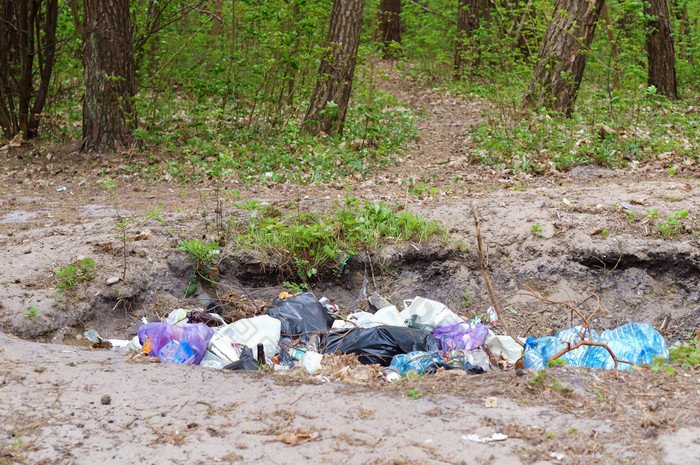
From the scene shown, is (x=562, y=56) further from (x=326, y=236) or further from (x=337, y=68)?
(x=326, y=236)

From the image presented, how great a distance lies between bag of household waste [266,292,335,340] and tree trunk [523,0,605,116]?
17.6 ft

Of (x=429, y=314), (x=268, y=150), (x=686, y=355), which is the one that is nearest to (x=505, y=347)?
(x=429, y=314)

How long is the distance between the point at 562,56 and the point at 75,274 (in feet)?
23.2

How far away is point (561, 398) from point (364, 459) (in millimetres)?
959

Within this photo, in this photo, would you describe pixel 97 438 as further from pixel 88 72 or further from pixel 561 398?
pixel 88 72

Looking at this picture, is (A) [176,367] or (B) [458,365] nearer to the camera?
(A) [176,367]

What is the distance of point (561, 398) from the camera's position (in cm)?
245

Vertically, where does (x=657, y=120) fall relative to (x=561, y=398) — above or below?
above

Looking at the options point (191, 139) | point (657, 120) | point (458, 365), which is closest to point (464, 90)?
point (657, 120)

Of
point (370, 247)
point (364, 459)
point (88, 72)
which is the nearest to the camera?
point (364, 459)

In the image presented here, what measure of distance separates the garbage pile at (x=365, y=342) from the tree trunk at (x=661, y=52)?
8.07 meters

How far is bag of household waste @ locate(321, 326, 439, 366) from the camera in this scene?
3502mm

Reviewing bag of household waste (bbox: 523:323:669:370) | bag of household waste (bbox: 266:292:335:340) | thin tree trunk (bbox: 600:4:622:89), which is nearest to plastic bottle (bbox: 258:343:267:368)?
bag of household waste (bbox: 266:292:335:340)

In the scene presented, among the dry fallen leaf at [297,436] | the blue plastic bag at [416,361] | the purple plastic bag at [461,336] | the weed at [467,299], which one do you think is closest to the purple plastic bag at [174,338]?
the blue plastic bag at [416,361]
